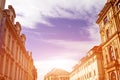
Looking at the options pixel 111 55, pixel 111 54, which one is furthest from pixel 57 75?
pixel 111 54

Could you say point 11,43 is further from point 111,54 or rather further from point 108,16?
point 108,16

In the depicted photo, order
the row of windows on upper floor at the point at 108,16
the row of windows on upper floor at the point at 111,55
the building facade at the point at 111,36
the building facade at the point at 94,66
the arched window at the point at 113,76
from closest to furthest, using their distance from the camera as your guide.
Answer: the building facade at the point at 111,36, the row of windows on upper floor at the point at 111,55, the row of windows on upper floor at the point at 108,16, the arched window at the point at 113,76, the building facade at the point at 94,66

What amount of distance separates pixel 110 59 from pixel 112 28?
20.0 feet

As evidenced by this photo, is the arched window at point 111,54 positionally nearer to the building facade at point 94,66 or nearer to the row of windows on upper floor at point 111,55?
the row of windows on upper floor at point 111,55

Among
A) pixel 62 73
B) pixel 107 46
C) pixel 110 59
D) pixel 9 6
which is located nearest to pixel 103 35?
pixel 107 46

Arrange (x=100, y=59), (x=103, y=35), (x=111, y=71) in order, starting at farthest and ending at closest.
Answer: (x=100, y=59) < (x=103, y=35) < (x=111, y=71)

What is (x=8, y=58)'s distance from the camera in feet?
68.1

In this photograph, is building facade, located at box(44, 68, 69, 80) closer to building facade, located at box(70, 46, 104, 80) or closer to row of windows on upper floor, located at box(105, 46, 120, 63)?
building facade, located at box(70, 46, 104, 80)

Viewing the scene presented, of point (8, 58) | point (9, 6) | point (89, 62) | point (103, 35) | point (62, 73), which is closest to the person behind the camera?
point (8, 58)

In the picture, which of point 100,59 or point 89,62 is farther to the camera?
point 89,62

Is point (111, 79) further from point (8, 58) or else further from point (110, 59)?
point (8, 58)

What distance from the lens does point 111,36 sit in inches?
1275

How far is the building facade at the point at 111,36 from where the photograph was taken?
30372 millimetres

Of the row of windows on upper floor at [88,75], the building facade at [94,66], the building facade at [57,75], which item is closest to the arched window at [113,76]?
the building facade at [94,66]
